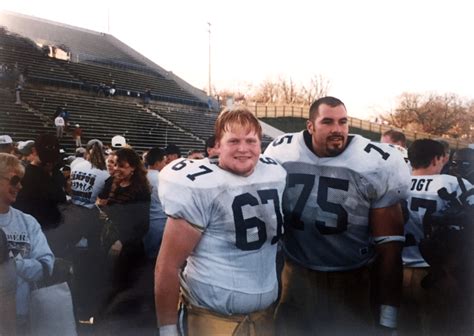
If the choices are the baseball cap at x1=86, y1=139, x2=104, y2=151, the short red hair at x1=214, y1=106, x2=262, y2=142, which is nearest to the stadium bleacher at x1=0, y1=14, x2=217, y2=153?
the baseball cap at x1=86, y1=139, x2=104, y2=151

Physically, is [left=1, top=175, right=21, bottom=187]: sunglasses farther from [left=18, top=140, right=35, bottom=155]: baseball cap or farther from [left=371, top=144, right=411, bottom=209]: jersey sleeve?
[left=371, top=144, right=411, bottom=209]: jersey sleeve

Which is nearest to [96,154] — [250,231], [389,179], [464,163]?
[250,231]

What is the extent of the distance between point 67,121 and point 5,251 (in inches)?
Answer: 15.5

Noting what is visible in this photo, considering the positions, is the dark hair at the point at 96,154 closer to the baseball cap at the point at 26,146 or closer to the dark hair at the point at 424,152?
the baseball cap at the point at 26,146

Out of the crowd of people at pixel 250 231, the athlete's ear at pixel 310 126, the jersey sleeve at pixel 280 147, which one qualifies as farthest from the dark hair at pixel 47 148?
the athlete's ear at pixel 310 126

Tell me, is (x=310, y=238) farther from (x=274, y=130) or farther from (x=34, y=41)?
(x=34, y=41)

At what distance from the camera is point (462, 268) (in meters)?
1.18

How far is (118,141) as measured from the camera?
1.30 meters

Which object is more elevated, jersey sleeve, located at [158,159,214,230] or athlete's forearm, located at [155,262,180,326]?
jersey sleeve, located at [158,159,214,230]

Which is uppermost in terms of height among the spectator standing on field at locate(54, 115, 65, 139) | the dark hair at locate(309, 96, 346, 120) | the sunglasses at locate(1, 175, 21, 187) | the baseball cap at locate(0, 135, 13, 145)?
the dark hair at locate(309, 96, 346, 120)

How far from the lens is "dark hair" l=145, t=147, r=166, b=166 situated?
1295mm

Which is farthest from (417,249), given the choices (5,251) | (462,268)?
(5,251)

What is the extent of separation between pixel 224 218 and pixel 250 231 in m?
0.07

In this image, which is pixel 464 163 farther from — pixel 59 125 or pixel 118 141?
pixel 59 125
